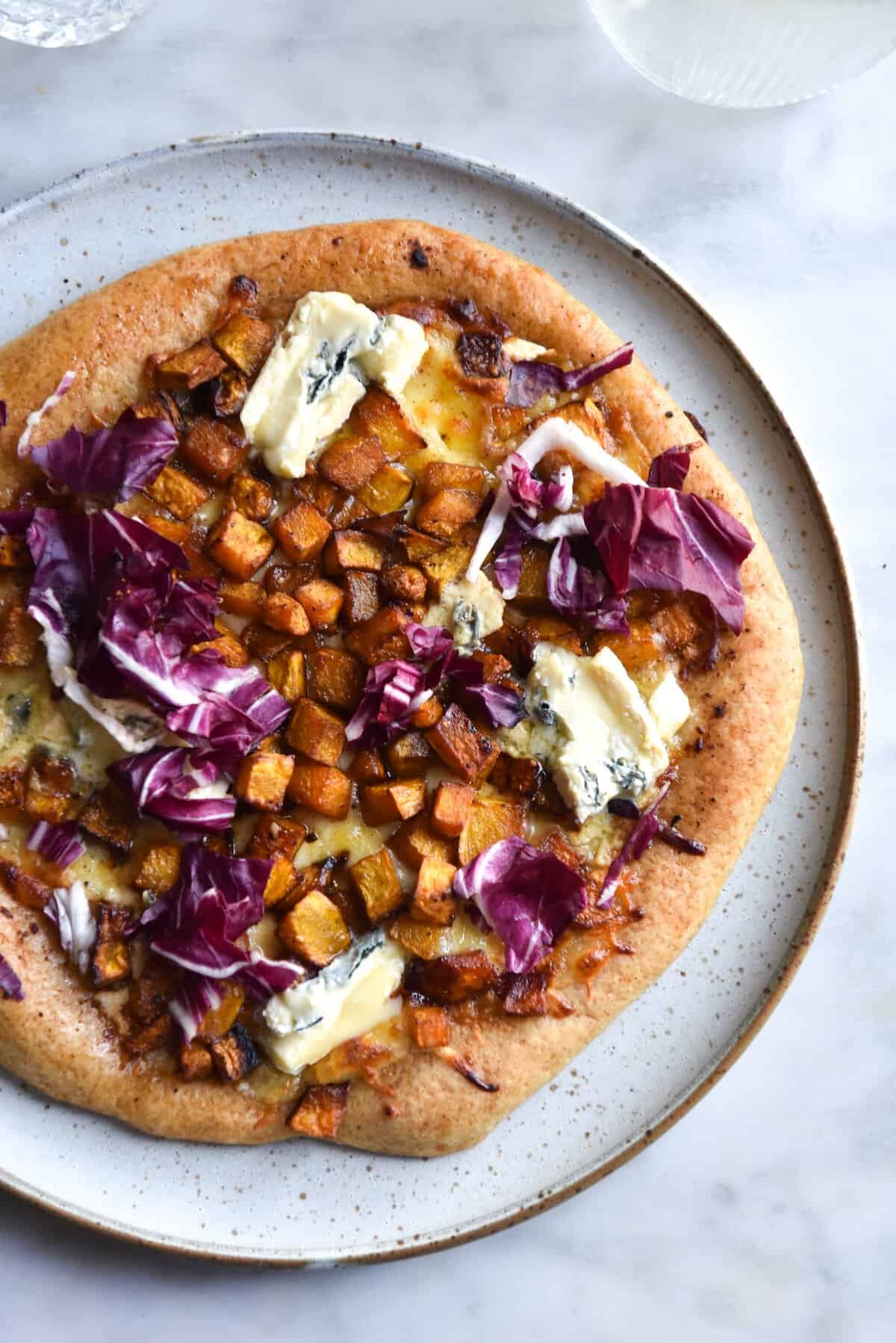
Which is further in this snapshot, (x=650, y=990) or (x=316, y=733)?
(x=650, y=990)

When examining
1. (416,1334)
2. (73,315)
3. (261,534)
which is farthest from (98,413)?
(416,1334)

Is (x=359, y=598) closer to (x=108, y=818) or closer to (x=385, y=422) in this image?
(x=385, y=422)

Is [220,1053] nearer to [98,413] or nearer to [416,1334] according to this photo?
[416,1334]

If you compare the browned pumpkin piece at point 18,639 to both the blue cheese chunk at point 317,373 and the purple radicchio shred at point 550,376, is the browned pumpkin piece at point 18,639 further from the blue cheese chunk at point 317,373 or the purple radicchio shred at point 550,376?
the purple radicchio shred at point 550,376

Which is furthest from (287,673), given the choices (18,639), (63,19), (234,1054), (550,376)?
(63,19)

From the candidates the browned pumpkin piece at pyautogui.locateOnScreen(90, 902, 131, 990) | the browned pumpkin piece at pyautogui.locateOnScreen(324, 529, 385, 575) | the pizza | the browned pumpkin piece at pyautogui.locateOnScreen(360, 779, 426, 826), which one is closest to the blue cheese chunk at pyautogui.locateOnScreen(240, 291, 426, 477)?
the pizza

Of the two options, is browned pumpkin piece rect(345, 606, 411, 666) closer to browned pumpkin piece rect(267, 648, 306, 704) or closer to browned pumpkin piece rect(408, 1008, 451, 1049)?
browned pumpkin piece rect(267, 648, 306, 704)

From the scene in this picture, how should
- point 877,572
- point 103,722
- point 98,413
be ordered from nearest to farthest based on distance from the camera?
point 103,722, point 98,413, point 877,572
